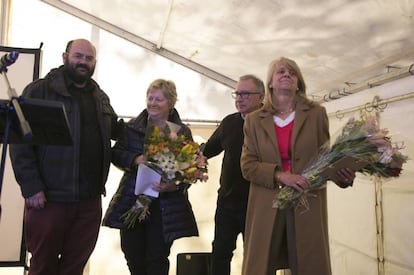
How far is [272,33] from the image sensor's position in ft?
10.0

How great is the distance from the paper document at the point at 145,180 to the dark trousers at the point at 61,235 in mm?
261

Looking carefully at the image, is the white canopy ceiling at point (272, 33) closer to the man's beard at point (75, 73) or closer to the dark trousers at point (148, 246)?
the man's beard at point (75, 73)

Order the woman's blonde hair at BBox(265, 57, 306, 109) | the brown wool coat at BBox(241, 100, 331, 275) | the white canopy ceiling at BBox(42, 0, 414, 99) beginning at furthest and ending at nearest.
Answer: the white canopy ceiling at BBox(42, 0, 414, 99) < the woman's blonde hair at BBox(265, 57, 306, 109) < the brown wool coat at BBox(241, 100, 331, 275)

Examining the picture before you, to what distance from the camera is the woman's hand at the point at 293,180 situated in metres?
1.65

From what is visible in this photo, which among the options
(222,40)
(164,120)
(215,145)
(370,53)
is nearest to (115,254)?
(215,145)

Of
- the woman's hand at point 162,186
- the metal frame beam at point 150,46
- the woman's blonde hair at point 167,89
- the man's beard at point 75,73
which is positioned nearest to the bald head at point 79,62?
the man's beard at point 75,73

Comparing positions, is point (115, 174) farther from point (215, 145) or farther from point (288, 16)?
point (288, 16)

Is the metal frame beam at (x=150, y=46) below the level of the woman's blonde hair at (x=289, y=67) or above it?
above

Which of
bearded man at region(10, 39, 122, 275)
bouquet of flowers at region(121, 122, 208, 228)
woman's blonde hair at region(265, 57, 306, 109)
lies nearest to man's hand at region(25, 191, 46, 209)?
bearded man at region(10, 39, 122, 275)

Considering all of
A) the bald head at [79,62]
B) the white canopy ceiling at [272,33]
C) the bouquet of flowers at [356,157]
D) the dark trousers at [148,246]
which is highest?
the white canopy ceiling at [272,33]

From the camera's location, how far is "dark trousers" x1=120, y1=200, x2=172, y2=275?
2033 mm

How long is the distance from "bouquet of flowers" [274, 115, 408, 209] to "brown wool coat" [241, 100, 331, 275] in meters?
0.10

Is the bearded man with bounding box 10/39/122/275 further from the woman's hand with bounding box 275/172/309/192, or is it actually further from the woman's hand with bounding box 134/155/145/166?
the woman's hand with bounding box 275/172/309/192

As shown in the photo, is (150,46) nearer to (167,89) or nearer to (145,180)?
(167,89)
